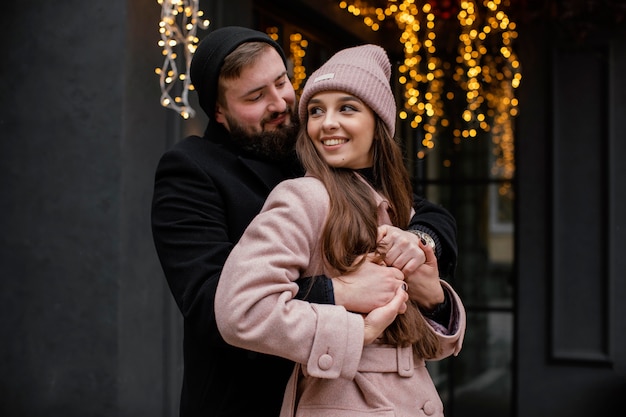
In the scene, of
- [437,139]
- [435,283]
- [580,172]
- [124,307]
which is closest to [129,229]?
[124,307]

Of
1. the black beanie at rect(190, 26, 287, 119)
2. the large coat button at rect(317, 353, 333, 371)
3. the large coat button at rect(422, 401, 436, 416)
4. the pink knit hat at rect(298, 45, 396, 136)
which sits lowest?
the large coat button at rect(422, 401, 436, 416)

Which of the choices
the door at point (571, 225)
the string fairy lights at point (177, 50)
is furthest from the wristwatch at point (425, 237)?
the door at point (571, 225)

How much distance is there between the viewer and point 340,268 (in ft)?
5.87

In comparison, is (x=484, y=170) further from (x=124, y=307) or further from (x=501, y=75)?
(x=124, y=307)

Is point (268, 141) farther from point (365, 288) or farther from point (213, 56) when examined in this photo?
point (365, 288)

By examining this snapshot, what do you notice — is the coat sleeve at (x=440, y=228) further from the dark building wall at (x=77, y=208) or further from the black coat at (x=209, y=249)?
the dark building wall at (x=77, y=208)

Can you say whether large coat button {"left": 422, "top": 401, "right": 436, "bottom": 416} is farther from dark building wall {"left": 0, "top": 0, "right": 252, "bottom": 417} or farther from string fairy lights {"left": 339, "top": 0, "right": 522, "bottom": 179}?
string fairy lights {"left": 339, "top": 0, "right": 522, "bottom": 179}

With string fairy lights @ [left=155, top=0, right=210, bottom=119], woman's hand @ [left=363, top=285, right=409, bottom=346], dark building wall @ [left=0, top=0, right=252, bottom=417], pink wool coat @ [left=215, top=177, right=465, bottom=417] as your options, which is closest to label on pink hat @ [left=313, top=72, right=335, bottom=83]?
pink wool coat @ [left=215, top=177, right=465, bottom=417]

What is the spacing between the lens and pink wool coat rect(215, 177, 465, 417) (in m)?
1.63

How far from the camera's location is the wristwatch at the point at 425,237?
6.58 feet

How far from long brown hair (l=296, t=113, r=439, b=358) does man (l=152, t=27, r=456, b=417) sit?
0.05m

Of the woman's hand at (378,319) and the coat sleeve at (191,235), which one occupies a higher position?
the coat sleeve at (191,235)

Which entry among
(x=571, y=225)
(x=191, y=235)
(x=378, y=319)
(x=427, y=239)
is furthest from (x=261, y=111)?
(x=571, y=225)

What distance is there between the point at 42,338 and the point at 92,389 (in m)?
0.33
